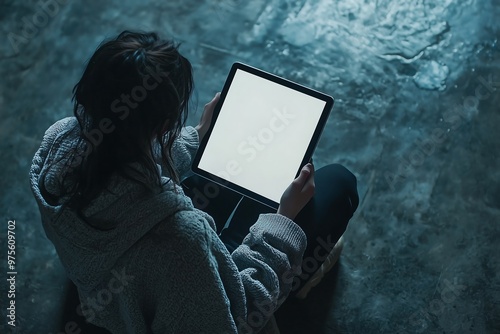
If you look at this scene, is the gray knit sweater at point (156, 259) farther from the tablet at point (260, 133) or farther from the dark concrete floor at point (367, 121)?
the dark concrete floor at point (367, 121)

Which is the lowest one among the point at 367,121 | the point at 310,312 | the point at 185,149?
the point at 310,312

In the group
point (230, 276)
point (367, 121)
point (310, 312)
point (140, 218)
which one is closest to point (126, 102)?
point (140, 218)

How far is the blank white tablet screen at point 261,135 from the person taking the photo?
45.9 inches

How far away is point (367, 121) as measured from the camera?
5.24 ft

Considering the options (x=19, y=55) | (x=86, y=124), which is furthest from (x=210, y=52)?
(x=86, y=124)

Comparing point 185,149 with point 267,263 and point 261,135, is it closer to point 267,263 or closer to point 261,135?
point 261,135

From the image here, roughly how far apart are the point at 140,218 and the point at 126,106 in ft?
0.52

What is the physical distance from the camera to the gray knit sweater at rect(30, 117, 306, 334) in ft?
2.78

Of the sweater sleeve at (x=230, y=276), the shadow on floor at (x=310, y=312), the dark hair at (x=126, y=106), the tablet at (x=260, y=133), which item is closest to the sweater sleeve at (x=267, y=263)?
the sweater sleeve at (x=230, y=276)

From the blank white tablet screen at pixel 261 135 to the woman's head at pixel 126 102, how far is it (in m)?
0.33

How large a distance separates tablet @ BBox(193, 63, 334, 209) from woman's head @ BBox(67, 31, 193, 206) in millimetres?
325

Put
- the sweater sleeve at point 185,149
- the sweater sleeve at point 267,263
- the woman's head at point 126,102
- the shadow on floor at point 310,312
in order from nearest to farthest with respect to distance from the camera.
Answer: the woman's head at point 126,102 → the sweater sleeve at point 267,263 → the sweater sleeve at point 185,149 → the shadow on floor at point 310,312

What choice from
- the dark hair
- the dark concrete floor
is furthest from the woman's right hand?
the dark concrete floor

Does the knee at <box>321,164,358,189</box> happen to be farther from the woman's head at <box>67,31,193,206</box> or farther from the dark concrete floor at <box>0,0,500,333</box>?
the woman's head at <box>67,31,193,206</box>
